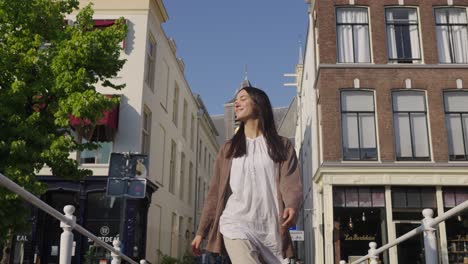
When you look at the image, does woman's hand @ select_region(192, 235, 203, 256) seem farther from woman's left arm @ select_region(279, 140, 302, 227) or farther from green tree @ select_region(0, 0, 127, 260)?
green tree @ select_region(0, 0, 127, 260)

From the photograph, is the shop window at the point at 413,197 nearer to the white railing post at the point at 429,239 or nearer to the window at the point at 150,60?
the window at the point at 150,60

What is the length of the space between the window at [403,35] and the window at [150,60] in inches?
354

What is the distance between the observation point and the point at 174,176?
23250mm

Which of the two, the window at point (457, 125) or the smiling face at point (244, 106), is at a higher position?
the window at point (457, 125)

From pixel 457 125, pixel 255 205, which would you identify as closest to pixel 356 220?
pixel 457 125

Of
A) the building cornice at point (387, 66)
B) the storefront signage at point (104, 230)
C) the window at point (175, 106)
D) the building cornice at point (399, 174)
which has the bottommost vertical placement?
the storefront signage at point (104, 230)

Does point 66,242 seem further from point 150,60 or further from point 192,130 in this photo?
point 192,130

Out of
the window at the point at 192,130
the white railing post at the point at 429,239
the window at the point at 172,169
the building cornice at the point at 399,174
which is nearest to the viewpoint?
the white railing post at the point at 429,239

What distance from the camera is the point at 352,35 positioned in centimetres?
1741

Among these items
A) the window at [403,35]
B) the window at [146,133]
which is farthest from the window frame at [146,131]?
the window at [403,35]

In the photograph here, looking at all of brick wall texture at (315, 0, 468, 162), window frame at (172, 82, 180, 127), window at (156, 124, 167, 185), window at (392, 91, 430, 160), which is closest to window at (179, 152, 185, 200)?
window frame at (172, 82, 180, 127)

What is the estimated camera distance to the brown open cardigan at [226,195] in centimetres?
274

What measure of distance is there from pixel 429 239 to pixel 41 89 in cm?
964

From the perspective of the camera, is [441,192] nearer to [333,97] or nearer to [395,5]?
[333,97]
